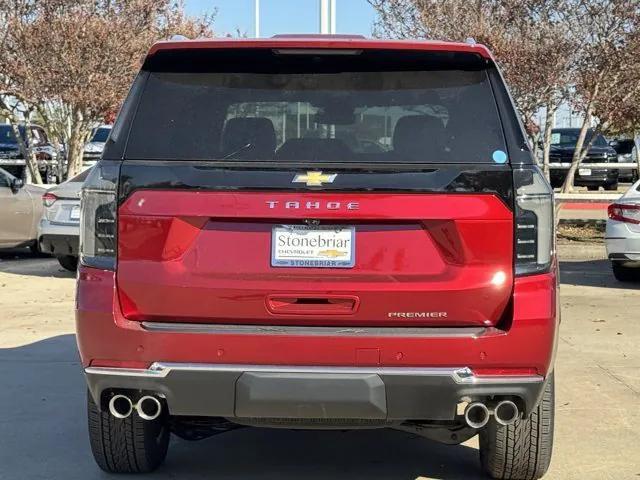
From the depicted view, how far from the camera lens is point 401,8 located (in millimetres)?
19547

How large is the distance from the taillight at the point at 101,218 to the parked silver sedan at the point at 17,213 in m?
10.5

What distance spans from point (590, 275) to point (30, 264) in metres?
7.68

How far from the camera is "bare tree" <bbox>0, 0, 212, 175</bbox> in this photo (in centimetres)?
1778

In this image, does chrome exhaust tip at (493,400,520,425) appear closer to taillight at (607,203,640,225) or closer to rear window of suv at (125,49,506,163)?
rear window of suv at (125,49,506,163)

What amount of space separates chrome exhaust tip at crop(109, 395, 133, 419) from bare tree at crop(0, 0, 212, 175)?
1471 cm

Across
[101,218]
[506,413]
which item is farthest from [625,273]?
[101,218]

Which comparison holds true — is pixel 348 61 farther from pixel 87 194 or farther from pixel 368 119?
pixel 87 194

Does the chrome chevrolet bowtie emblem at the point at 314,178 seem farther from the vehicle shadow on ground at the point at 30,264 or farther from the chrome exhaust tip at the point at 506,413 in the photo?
the vehicle shadow on ground at the point at 30,264

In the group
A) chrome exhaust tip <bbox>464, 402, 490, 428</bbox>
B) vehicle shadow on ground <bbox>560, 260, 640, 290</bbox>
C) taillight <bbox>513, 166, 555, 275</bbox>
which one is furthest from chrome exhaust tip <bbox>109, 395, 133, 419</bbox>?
vehicle shadow on ground <bbox>560, 260, 640, 290</bbox>

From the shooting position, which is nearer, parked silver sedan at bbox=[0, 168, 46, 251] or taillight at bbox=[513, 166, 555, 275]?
taillight at bbox=[513, 166, 555, 275]

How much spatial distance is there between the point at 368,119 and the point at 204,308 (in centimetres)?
102

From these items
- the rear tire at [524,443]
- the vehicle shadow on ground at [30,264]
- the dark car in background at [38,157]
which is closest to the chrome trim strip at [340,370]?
the rear tire at [524,443]

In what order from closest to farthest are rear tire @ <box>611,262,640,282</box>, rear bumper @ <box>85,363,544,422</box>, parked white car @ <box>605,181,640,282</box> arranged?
rear bumper @ <box>85,363,544,422</box> → parked white car @ <box>605,181,640,282</box> → rear tire @ <box>611,262,640,282</box>

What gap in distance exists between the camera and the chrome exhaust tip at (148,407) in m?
4.07
